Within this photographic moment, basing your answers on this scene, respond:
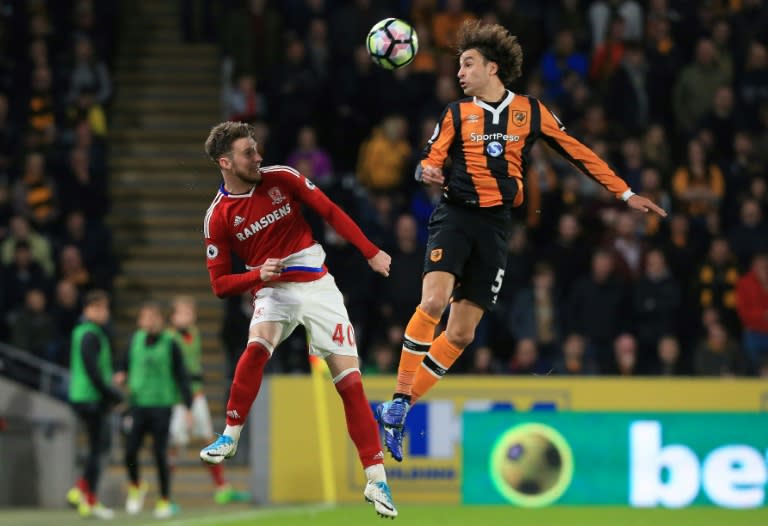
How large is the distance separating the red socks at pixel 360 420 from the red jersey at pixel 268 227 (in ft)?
2.28

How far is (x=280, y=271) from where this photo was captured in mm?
9828

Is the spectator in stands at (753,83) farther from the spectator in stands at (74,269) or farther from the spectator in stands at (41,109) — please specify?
the spectator in stands at (41,109)

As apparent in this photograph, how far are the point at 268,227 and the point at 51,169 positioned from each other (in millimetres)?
9503

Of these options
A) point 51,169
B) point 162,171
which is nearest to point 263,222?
point 51,169

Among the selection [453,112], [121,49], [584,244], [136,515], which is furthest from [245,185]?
[121,49]

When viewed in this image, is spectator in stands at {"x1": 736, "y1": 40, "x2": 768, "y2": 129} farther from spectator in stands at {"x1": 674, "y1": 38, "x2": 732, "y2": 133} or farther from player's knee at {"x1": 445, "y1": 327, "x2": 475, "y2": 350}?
player's knee at {"x1": 445, "y1": 327, "x2": 475, "y2": 350}

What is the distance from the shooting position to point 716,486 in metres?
15.6

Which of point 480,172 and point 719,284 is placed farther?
point 719,284

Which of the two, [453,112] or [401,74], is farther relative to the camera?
[401,74]

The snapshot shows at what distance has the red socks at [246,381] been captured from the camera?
9961mm

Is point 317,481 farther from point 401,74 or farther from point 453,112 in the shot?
point 453,112

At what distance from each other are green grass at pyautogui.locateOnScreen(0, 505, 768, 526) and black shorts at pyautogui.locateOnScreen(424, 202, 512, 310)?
4049mm

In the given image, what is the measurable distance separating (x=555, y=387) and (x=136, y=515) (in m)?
4.50

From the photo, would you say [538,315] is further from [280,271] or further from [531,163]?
[280,271]
